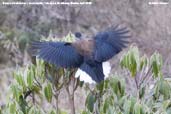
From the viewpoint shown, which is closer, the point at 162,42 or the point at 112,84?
the point at 112,84

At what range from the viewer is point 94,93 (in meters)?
2.20

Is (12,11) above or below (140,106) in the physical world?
above

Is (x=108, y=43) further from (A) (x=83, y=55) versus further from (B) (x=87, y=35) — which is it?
(B) (x=87, y=35)

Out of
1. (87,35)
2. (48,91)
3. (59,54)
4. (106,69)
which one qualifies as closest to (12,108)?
(48,91)

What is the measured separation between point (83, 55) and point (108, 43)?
145mm

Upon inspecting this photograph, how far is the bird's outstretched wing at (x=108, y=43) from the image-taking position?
2.16 m

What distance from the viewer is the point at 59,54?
7.04 feet

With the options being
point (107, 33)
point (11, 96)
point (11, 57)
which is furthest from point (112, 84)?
point (11, 57)

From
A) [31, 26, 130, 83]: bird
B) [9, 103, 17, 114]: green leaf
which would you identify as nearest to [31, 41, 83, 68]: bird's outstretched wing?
[31, 26, 130, 83]: bird

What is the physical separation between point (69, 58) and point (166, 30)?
3029 millimetres

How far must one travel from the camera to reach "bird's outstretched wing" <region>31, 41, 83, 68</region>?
2.09 metres

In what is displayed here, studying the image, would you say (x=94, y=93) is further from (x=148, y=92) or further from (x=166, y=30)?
(x=166, y=30)

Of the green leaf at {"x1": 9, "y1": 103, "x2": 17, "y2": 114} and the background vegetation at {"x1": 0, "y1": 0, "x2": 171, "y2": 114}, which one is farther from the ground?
the background vegetation at {"x1": 0, "y1": 0, "x2": 171, "y2": 114}

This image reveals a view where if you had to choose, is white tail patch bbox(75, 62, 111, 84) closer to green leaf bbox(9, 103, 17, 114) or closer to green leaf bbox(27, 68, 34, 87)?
green leaf bbox(27, 68, 34, 87)
